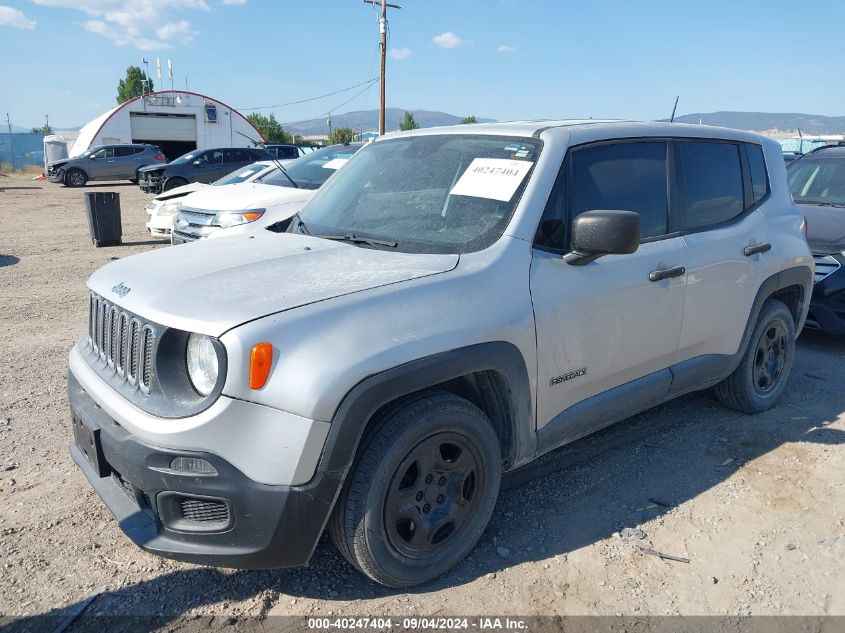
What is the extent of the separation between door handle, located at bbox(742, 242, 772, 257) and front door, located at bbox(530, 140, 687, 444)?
26.3 inches

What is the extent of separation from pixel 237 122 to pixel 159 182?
2612cm

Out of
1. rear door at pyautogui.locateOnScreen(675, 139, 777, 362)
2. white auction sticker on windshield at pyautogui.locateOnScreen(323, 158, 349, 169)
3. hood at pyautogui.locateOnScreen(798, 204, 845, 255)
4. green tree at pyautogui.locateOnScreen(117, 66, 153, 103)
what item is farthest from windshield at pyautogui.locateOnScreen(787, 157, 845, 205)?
green tree at pyautogui.locateOnScreen(117, 66, 153, 103)

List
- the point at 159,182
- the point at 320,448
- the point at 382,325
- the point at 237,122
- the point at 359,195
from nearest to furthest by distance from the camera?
the point at 320,448 → the point at 382,325 → the point at 359,195 → the point at 159,182 → the point at 237,122

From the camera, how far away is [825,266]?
6.15 meters

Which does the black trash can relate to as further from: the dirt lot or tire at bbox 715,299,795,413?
tire at bbox 715,299,795,413

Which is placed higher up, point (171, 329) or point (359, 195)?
point (359, 195)

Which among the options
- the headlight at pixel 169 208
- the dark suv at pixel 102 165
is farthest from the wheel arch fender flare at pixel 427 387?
the dark suv at pixel 102 165

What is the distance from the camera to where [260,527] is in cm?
243

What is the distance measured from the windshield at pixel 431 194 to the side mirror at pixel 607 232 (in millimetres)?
344

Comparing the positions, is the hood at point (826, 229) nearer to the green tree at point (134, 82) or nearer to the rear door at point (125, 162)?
the rear door at point (125, 162)

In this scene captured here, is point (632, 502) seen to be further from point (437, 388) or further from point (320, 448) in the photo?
point (320, 448)

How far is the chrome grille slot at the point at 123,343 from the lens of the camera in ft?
8.68

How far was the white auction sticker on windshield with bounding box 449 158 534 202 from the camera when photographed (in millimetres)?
3281

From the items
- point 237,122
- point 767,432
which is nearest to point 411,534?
point 767,432
